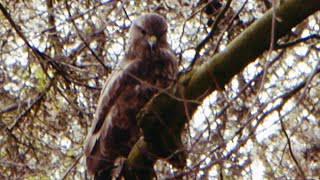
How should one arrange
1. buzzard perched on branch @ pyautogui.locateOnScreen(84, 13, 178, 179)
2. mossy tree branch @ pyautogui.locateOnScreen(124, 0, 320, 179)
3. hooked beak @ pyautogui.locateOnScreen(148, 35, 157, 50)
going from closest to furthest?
mossy tree branch @ pyautogui.locateOnScreen(124, 0, 320, 179)
buzzard perched on branch @ pyautogui.locateOnScreen(84, 13, 178, 179)
hooked beak @ pyautogui.locateOnScreen(148, 35, 157, 50)

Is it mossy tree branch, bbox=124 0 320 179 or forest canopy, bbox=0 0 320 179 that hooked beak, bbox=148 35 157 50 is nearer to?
forest canopy, bbox=0 0 320 179

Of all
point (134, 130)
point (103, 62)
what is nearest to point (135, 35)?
point (103, 62)

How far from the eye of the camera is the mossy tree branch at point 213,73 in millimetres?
5125

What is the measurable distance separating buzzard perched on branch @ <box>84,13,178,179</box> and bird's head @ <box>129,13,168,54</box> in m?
0.21

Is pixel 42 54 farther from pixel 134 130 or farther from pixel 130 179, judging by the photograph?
pixel 130 179

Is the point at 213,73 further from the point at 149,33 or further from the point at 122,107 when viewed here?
the point at 149,33

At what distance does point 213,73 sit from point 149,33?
247cm

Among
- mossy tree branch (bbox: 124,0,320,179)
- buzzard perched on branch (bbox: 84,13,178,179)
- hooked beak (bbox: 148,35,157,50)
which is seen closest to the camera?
mossy tree branch (bbox: 124,0,320,179)

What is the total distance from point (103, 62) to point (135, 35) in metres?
0.44

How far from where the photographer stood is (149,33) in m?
7.57

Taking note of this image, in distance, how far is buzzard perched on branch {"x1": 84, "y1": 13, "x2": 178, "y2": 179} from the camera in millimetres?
6832

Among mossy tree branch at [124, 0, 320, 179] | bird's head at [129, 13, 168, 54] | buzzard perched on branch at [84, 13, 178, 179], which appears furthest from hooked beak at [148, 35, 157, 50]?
mossy tree branch at [124, 0, 320, 179]

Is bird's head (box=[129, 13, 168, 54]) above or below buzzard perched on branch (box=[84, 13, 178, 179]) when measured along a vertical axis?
above

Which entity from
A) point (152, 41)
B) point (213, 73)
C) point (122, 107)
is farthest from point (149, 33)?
point (213, 73)
